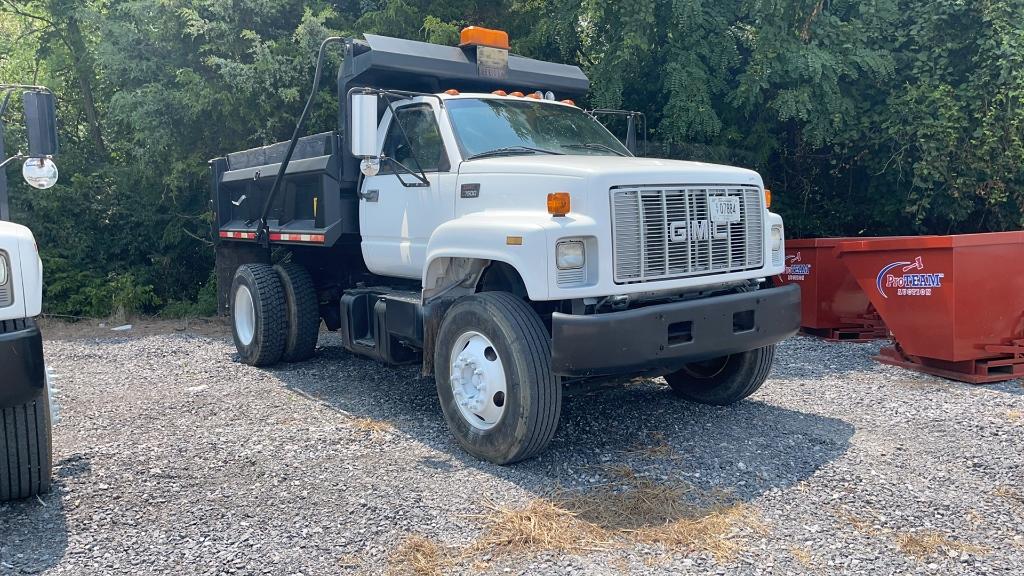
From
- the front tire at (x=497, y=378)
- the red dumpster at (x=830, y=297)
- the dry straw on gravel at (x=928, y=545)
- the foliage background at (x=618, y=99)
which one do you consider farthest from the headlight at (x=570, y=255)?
the foliage background at (x=618, y=99)

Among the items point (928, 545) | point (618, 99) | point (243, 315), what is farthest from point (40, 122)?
point (618, 99)

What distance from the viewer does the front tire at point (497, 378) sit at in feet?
15.1

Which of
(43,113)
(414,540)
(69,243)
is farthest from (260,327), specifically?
(69,243)

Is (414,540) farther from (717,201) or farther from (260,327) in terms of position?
(260,327)

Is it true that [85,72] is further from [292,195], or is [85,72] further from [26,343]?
[26,343]

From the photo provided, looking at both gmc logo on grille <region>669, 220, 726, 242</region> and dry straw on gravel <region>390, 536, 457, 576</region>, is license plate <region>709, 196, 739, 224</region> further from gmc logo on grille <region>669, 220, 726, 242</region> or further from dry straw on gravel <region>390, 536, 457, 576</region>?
dry straw on gravel <region>390, 536, 457, 576</region>

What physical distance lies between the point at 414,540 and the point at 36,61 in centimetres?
1580

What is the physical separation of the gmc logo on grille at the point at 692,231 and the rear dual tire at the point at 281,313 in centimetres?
418

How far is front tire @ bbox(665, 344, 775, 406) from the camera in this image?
5.82 m

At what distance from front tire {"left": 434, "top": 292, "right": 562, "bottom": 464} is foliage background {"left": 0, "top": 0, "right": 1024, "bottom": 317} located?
18.9 ft

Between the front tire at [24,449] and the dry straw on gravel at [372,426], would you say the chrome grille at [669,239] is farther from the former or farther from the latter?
the front tire at [24,449]

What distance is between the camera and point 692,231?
4.92m

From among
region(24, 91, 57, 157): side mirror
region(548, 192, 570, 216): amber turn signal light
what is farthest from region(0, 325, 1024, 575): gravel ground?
region(24, 91, 57, 157): side mirror

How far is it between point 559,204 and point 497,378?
1.12 m
